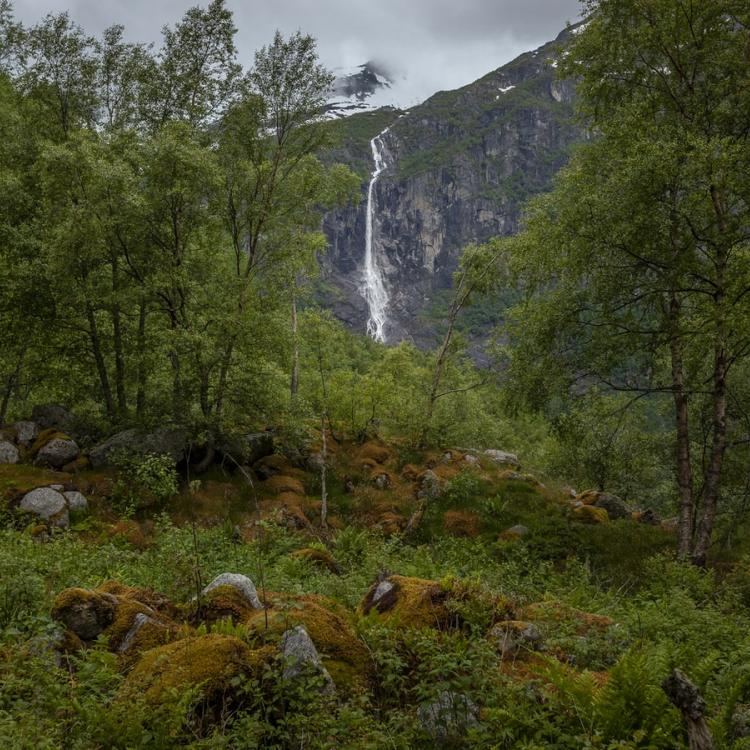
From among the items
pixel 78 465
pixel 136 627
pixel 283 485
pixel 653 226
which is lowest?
pixel 283 485

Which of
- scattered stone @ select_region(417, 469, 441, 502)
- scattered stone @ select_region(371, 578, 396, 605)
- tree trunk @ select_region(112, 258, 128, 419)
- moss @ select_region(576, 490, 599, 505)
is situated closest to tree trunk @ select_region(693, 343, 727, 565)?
moss @ select_region(576, 490, 599, 505)

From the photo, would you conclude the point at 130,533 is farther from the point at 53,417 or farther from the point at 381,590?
the point at 381,590

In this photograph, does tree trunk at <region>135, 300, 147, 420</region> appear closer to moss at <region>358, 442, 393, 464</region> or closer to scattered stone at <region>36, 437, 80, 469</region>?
scattered stone at <region>36, 437, 80, 469</region>

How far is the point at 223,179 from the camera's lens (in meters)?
17.1

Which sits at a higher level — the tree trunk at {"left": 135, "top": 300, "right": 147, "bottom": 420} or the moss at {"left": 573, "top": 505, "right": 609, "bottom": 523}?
the tree trunk at {"left": 135, "top": 300, "right": 147, "bottom": 420}

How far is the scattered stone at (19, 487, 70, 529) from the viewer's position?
1314cm

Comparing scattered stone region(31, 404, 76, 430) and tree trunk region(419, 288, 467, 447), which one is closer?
scattered stone region(31, 404, 76, 430)

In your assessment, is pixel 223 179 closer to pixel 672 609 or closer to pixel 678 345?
pixel 678 345

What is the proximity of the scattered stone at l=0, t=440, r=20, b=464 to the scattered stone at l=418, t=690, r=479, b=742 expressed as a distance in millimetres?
15130

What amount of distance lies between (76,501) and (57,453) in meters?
2.63

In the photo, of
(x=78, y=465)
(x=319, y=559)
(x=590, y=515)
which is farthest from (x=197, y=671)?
(x=590, y=515)

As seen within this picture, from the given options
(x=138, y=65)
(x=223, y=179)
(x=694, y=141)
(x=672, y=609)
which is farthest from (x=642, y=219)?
(x=138, y=65)

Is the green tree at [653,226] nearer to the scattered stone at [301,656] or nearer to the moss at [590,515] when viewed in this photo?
the moss at [590,515]

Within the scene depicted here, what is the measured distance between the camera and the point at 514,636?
17.6ft
